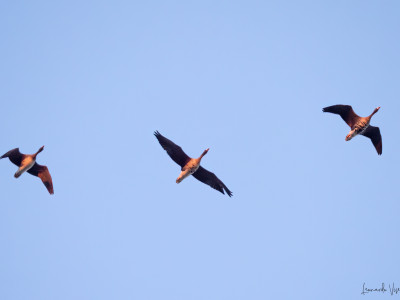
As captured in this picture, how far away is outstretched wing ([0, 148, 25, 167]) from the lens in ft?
74.7

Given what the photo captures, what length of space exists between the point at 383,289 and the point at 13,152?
685 inches

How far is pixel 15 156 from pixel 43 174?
167cm

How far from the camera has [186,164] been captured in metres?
22.4

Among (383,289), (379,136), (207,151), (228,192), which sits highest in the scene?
(379,136)

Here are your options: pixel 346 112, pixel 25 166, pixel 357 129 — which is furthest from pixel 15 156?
pixel 357 129

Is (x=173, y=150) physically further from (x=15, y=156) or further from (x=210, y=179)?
(x=15, y=156)

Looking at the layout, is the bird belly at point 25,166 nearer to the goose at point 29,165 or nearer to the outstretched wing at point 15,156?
the goose at point 29,165

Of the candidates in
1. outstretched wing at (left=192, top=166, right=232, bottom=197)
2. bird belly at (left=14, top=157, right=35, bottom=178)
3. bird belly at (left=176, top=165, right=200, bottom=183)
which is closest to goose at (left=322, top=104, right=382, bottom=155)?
outstretched wing at (left=192, top=166, right=232, bottom=197)

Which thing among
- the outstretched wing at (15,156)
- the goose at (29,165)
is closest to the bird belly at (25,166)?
the goose at (29,165)

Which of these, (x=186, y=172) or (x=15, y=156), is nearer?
(x=186, y=172)

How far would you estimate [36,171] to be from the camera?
78.7ft

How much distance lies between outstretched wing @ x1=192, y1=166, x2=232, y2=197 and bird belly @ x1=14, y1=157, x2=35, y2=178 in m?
7.18

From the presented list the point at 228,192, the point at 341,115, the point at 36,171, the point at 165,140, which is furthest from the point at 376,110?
the point at 36,171

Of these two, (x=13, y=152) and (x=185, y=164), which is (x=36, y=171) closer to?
(x=13, y=152)
